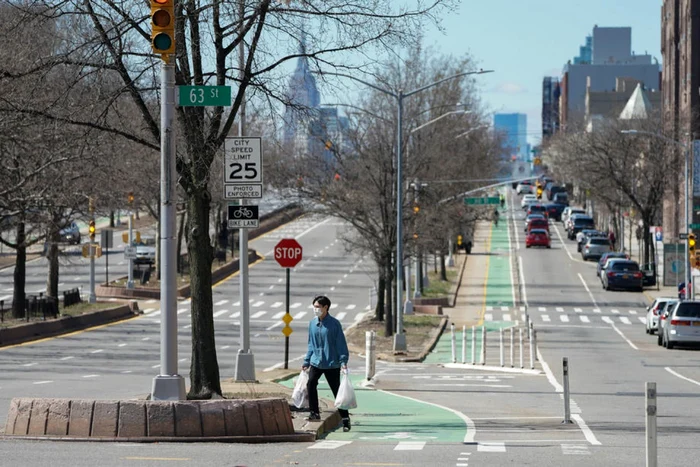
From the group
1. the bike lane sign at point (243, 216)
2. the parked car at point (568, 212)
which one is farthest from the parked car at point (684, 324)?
the parked car at point (568, 212)

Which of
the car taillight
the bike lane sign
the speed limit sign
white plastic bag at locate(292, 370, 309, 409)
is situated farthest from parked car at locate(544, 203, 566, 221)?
white plastic bag at locate(292, 370, 309, 409)

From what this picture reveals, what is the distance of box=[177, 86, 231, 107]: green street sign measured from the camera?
15.8m

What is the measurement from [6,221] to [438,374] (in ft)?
64.4

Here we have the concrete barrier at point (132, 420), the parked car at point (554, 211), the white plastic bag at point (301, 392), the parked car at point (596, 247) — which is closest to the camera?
the concrete barrier at point (132, 420)

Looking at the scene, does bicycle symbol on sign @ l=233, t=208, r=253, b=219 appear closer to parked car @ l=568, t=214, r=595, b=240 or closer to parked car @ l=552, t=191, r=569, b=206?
parked car @ l=568, t=214, r=595, b=240

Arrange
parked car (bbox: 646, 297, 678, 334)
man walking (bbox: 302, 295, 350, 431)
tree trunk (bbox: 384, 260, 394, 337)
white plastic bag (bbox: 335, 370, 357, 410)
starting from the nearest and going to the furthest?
white plastic bag (bbox: 335, 370, 357, 410), man walking (bbox: 302, 295, 350, 431), parked car (bbox: 646, 297, 678, 334), tree trunk (bbox: 384, 260, 394, 337)

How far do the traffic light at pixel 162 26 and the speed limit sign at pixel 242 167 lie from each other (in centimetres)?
640

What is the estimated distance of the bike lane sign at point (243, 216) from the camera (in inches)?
869

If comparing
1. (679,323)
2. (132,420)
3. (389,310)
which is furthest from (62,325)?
(132,420)

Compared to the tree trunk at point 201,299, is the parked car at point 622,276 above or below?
below

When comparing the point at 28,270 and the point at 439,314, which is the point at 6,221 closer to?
the point at 439,314

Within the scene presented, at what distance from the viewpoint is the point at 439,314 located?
56781mm

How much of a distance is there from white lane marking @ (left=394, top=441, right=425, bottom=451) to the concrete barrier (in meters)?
1.50

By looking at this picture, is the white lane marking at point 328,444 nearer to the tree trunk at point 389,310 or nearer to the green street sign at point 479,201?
the tree trunk at point 389,310
